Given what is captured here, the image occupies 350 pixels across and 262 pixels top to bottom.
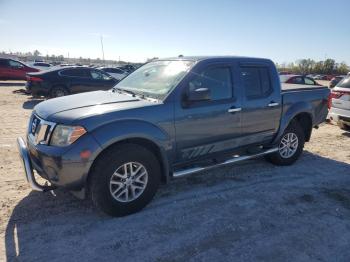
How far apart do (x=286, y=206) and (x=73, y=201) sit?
2.84m

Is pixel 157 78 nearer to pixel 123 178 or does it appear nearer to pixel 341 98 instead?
pixel 123 178

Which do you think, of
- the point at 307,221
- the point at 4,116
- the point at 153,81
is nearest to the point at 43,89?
the point at 4,116

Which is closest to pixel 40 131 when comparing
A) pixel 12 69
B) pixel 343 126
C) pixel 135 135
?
pixel 135 135

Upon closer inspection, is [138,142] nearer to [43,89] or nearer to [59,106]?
[59,106]

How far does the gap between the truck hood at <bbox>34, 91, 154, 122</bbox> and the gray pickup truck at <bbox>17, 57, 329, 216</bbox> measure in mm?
12

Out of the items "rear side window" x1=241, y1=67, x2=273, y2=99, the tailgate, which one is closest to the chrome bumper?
"rear side window" x1=241, y1=67, x2=273, y2=99

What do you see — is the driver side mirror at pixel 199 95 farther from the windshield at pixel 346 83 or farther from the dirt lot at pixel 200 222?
the windshield at pixel 346 83

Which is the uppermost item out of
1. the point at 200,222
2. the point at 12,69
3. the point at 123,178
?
the point at 12,69

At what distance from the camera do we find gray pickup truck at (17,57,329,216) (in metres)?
3.59

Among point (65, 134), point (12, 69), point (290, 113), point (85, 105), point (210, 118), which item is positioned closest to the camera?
point (65, 134)

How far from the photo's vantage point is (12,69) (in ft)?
67.6

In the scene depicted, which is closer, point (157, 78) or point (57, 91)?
point (157, 78)

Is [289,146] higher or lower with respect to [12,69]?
lower

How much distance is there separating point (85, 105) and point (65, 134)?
23.2 inches
